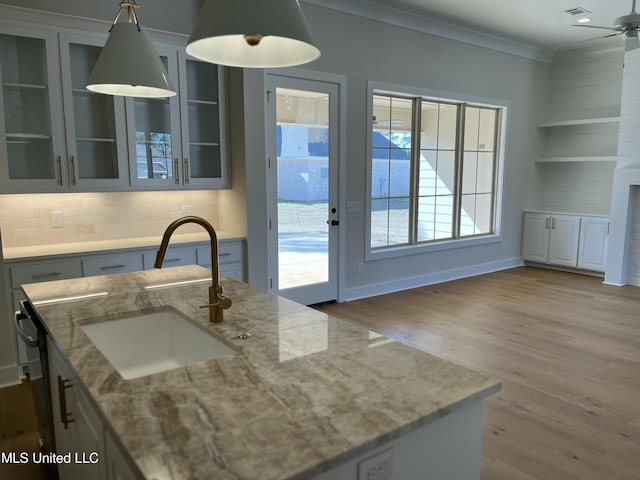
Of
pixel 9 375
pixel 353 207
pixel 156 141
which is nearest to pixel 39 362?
pixel 9 375

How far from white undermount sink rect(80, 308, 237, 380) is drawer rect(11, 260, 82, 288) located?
1.87 meters

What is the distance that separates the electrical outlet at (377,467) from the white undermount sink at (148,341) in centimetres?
85

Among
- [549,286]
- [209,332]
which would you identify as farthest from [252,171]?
[549,286]

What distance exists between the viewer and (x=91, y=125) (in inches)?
142

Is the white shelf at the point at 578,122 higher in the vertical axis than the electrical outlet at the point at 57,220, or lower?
higher

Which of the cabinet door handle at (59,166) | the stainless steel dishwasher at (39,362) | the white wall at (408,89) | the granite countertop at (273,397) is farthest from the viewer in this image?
the white wall at (408,89)

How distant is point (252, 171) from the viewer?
4.18 m

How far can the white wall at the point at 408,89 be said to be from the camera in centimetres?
429

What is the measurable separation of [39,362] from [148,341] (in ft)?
1.54

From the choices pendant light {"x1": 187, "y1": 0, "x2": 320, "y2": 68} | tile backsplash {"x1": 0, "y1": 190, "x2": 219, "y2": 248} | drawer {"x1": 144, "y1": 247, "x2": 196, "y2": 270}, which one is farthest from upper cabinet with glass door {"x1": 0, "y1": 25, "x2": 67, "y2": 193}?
pendant light {"x1": 187, "y1": 0, "x2": 320, "y2": 68}

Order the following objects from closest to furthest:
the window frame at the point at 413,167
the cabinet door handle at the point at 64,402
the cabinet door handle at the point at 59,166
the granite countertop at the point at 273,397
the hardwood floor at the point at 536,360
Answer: the granite countertop at the point at 273,397
the cabinet door handle at the point at 64,402
the hardwood floor at the point at 536,360
the cabinet door handle at the point at 59,166
the window frame at the point at 413,167

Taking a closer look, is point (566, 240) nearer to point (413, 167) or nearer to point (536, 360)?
point (413, 167)

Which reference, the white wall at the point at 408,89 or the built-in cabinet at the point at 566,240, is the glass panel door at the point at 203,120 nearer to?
the white wall at the point at 408,89

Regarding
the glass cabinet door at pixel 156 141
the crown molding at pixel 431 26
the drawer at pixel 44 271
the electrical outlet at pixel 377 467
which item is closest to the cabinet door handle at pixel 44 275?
the drawer at pixel 44 271
